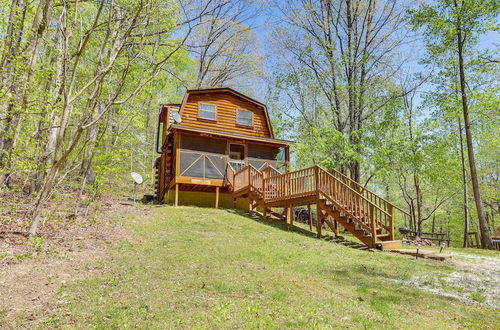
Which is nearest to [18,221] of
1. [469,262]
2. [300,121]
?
[469,262]

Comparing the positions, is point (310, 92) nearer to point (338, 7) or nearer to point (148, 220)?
point (338, 7)

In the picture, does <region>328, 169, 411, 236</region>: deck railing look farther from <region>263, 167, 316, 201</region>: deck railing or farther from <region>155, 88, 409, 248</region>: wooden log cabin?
<region>263, 167, 316, 201</region>: deck railing

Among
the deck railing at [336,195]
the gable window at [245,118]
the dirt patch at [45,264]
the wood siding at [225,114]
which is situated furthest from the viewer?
the gable window at [245,118]

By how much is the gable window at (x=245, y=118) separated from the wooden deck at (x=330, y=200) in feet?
15.4

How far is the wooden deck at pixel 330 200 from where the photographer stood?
371 inches

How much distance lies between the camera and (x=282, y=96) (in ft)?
66.0

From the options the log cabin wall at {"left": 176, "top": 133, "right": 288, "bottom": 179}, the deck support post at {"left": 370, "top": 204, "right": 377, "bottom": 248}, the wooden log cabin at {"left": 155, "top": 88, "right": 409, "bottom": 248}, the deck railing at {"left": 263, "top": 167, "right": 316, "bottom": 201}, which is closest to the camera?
the deck support post at {"left": 370, "top": 204, "right": 377, "bottom": 248}

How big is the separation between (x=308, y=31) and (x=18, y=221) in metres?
17.4

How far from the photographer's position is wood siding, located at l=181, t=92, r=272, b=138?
16.7m

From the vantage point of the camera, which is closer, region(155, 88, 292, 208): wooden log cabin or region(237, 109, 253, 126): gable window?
region(155, 88, 292, 208): wooden log cabin

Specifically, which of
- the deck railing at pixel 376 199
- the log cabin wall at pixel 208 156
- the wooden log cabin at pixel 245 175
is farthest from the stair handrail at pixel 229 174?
the deck railing at pixel 376 199

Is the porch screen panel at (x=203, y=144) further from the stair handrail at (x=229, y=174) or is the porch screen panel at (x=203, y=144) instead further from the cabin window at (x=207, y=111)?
the cabin window at (x=207, y=111)

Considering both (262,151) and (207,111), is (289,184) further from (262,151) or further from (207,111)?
(207,111)

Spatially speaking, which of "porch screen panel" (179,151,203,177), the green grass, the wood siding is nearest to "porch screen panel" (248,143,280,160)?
the wood siding
